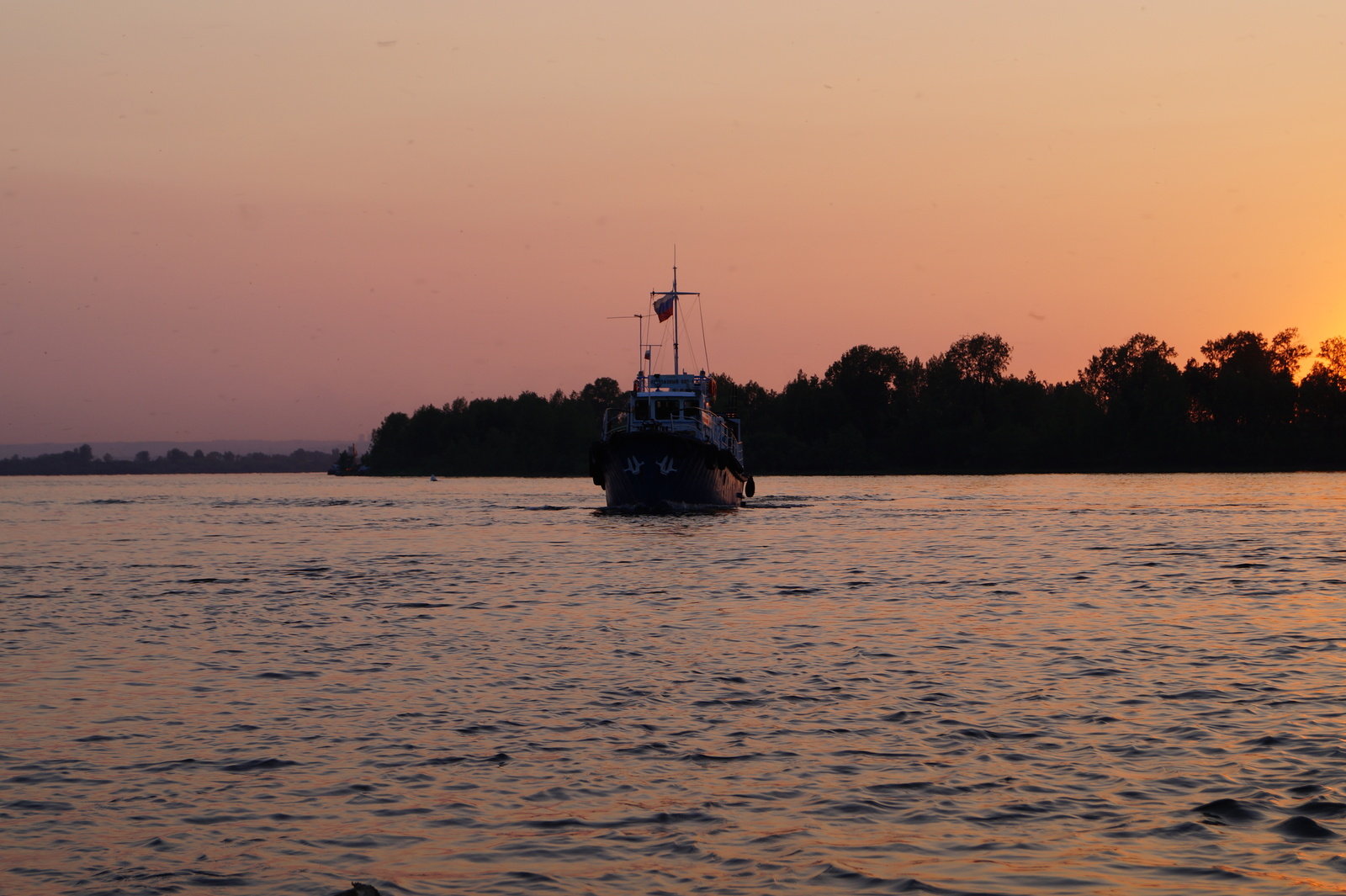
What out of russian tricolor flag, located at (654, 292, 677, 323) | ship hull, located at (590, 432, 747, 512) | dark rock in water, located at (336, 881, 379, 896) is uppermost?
russian tricolor flag, located at (654, 292, 677, 323)

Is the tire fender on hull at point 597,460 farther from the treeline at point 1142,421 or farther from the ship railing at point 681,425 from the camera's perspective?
the treeline at point 1142,421

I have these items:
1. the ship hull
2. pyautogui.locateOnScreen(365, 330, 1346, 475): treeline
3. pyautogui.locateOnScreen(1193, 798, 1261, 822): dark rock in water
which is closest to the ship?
the ship hull

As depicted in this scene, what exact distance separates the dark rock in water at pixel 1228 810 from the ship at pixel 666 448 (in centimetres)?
4651

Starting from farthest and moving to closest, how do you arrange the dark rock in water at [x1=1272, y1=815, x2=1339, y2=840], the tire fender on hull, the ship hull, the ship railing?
1. the tire fender on hull
2. the ship railing
3. the ship hull
4. the dark rock in water at [x1=1272, y1=815, x2=1339, y2=840]

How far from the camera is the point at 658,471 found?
57500mm

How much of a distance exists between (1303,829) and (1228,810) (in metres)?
0.60

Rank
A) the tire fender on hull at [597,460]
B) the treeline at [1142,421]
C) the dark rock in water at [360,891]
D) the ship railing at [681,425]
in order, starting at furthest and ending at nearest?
the treeline at [1142,421]
the tire fender on hull at [597,460]
the ship railing at [681,425]
the dark rock in water at [360,891]

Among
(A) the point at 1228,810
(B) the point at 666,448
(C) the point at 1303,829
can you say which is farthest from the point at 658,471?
(C) the point at 1303,829

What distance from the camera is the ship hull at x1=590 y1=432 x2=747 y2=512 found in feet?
186

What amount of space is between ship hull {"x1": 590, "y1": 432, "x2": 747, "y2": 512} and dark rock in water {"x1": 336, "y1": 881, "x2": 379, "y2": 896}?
4781 cm

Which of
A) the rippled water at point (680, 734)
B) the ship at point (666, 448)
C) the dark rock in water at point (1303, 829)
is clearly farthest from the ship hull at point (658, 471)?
the dark rock in water at point (1303, 829)

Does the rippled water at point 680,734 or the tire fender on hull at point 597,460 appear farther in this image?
the tire fender on hull at point 597,460

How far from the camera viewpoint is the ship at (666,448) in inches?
2251

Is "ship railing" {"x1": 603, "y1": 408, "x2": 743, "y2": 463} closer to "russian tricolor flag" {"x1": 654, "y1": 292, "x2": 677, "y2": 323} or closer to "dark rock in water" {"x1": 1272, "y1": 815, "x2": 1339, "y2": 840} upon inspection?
"russian tricolor flag" {"x1": 654, "y1": 292, "x2": 677, "y2": 323}
